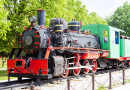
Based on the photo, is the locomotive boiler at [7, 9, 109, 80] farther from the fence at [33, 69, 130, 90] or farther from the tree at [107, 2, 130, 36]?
the tree at [107, 2, 130, 36]

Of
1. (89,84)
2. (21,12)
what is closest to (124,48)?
(21,12)

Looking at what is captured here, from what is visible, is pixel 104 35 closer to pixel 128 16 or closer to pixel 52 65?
pixel 52 65

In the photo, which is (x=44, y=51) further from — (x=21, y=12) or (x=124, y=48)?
(x=124, y=48)

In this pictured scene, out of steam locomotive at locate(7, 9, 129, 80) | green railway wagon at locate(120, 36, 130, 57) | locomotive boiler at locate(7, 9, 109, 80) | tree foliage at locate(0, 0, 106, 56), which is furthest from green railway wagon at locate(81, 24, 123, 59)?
tree foliage at locate(0, 0, 106, 56)

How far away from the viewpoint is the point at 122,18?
3812 cm

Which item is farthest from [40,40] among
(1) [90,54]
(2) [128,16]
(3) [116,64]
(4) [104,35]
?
(2) [128,16]

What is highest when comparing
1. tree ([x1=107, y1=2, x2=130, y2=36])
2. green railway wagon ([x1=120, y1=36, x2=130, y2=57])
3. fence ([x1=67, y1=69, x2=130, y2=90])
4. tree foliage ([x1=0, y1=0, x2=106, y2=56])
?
tree ([x1=107, y1=2, x2=130, y2=36])

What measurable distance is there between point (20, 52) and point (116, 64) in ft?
31.0

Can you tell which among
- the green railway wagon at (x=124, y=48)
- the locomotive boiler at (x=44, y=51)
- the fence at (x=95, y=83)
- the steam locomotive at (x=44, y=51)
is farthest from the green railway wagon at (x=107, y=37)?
the fence at (x=95, y=83)

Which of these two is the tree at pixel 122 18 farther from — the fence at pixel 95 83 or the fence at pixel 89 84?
the fence at pixel 95 83

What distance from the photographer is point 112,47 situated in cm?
1472

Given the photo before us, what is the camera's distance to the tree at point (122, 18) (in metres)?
37.0

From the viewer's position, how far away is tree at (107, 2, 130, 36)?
122 ft

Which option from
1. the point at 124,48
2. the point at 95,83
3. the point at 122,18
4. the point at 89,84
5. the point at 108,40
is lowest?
the point at 95,83
